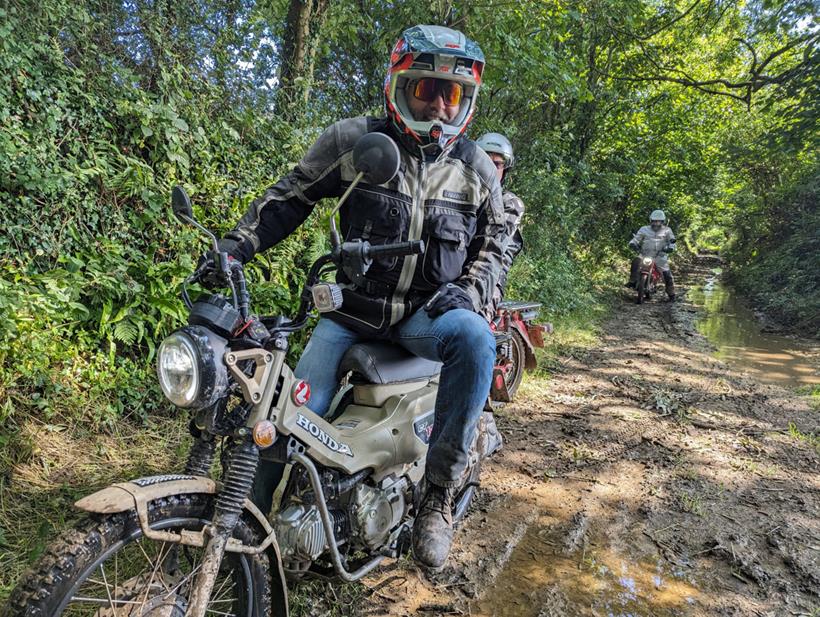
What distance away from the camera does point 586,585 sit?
2844 mm

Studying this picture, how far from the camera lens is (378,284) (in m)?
2.56

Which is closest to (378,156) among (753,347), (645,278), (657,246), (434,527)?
(434,527)

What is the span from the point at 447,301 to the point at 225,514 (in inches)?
49.9

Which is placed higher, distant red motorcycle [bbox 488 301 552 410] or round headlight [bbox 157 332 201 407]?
round headlight [bbox 157 332 201 407]

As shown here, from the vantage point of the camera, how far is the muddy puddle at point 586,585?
105 inches

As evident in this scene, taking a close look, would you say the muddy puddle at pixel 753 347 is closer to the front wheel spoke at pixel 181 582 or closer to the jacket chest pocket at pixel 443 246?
the jacket chest pocket at pixel 443 246

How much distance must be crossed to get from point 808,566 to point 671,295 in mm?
11756

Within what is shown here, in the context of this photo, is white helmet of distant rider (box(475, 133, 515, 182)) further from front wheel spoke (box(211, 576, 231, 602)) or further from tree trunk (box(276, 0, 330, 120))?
front wheel spoke (box(211, 576, 231, 602))

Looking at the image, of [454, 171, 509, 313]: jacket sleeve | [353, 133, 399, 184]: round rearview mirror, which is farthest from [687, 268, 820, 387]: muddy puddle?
[353, 133, 399, 184]: round rearview mirror

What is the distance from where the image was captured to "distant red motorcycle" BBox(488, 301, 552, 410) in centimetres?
518

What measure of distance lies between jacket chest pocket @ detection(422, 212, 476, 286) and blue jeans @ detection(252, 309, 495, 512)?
198mm

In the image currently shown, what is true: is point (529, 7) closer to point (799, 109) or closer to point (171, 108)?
point (799, 109)

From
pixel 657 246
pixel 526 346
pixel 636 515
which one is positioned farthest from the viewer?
pixel 657 246

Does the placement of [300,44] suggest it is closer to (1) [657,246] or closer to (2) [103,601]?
(2) [103,601]
